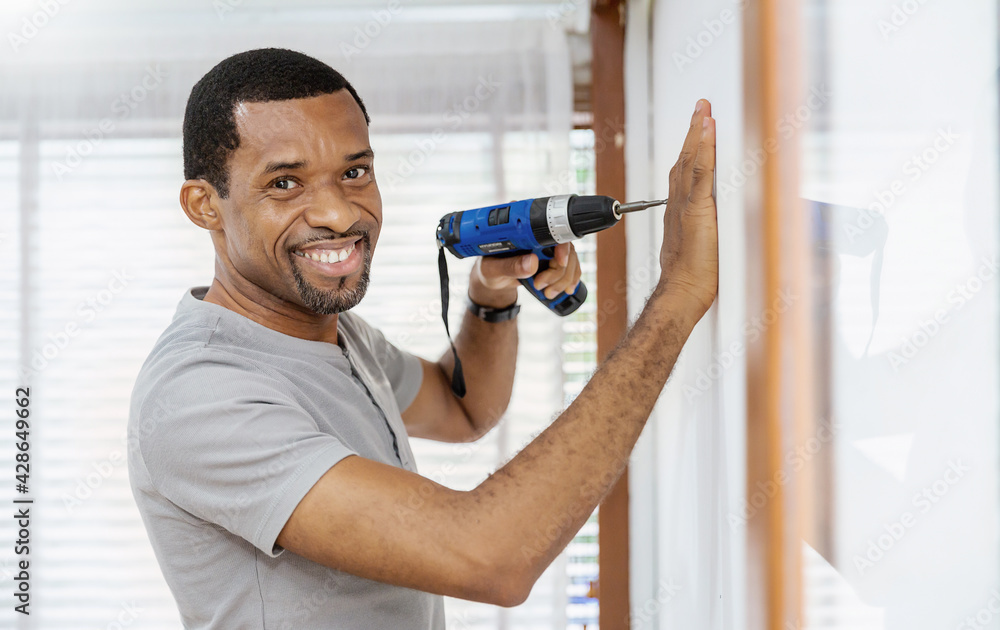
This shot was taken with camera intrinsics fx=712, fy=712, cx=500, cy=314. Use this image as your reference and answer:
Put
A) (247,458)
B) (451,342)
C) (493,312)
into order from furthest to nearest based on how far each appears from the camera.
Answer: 1. (493,312)
2. (451,342)
3. (247,458)

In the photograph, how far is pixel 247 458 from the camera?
0.83 meters

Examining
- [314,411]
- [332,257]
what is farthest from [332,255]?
[314,411]

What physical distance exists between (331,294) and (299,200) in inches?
6.0

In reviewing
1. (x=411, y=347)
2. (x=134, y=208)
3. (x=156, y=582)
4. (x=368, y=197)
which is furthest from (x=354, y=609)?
(x=134, y=208)

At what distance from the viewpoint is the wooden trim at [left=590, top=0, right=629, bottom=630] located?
177cm

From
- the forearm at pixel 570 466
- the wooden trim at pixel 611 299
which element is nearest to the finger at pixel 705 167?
the forearm at pixel 570 466

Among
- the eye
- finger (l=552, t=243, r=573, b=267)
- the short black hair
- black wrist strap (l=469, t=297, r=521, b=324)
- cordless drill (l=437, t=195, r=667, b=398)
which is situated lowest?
black wrist strap (l=469, t=297, r=521, b=324)

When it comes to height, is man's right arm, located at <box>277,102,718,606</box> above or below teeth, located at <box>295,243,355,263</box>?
below

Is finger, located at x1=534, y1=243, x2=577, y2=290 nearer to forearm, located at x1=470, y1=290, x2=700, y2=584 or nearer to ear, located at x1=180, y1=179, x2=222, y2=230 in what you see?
forearm, located at x1=470, y1=290, x2=700, y2=584

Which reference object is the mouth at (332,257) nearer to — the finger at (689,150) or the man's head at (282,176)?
the man's head at (282,176)

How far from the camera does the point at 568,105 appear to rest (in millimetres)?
1898

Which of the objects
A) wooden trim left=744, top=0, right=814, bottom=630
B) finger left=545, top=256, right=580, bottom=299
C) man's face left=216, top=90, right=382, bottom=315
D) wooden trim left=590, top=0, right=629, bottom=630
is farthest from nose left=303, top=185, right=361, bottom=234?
wooden trim left=590, top=0, right=629, bottom=630

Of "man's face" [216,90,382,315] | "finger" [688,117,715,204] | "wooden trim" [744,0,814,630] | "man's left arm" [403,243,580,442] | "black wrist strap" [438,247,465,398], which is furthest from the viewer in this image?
"man's left arm" [403,243,580,442]

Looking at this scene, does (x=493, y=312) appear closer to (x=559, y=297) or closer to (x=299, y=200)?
(x=559, y=297)
